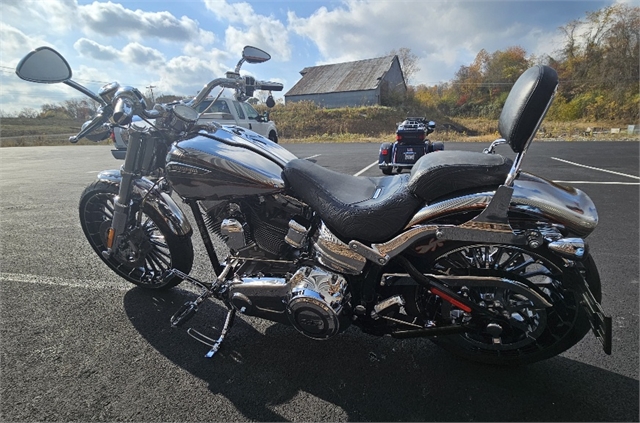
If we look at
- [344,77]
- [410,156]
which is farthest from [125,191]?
[344,77]

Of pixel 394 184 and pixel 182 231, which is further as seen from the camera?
pixel 182 231

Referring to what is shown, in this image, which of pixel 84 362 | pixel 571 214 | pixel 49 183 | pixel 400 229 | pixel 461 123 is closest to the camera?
pixel 571 214

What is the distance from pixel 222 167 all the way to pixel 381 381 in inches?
59.0

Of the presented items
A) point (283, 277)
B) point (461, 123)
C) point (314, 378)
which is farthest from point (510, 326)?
point (461, 123)

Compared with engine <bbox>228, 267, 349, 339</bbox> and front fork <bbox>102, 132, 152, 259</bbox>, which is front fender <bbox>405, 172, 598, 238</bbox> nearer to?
engine <bbox>228, 267, 349, 339</bbox>

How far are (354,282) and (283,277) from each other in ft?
1.39

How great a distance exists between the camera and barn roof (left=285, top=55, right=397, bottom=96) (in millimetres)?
37625

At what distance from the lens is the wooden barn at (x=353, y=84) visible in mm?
36781

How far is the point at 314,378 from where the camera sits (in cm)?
199

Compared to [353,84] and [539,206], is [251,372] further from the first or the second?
[353,84]

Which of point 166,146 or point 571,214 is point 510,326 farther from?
point 166,146

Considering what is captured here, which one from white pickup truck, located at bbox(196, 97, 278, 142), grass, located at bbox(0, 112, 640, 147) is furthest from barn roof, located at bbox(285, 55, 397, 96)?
white pickup truck, located at bbox(196, 97, 278, 142)

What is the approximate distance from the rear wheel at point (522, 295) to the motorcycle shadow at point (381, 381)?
0.72 ft

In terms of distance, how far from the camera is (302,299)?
1838mm
